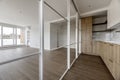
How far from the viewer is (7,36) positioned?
8.31 m

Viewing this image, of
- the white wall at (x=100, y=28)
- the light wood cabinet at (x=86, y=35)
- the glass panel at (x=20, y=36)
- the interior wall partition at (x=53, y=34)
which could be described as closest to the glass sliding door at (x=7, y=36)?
the interior wall partition at (x=53, y=34)

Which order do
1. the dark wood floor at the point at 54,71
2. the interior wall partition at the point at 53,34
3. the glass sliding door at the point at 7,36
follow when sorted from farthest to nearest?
the glass sliding door at the point at 7,36
the dark wood floor at the point at 54,71
the interior wall partition at the point at 53,34

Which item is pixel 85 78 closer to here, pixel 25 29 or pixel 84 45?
pixel 84 45

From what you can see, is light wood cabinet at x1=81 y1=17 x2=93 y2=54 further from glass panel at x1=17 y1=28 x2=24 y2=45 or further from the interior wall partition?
glass panel at x1=17 y1=28 x2=24 y2=45

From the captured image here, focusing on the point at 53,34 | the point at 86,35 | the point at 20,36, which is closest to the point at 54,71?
the point at 86,35

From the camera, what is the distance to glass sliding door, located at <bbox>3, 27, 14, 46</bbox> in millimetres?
7957

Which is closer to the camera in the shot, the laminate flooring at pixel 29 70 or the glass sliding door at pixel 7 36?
the laminate flooring at pixel 29 70

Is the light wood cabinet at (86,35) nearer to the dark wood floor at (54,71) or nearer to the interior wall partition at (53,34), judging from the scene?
the interior wall partition at (53,34)

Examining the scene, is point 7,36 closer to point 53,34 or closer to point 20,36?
point 20,36

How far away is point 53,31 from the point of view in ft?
22.7

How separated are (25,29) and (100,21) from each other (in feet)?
27.8

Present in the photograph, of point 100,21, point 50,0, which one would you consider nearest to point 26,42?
point 50,0

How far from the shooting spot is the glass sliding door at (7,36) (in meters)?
7.96

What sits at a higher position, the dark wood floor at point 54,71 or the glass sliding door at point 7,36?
the glass sliding door at point 7,36
